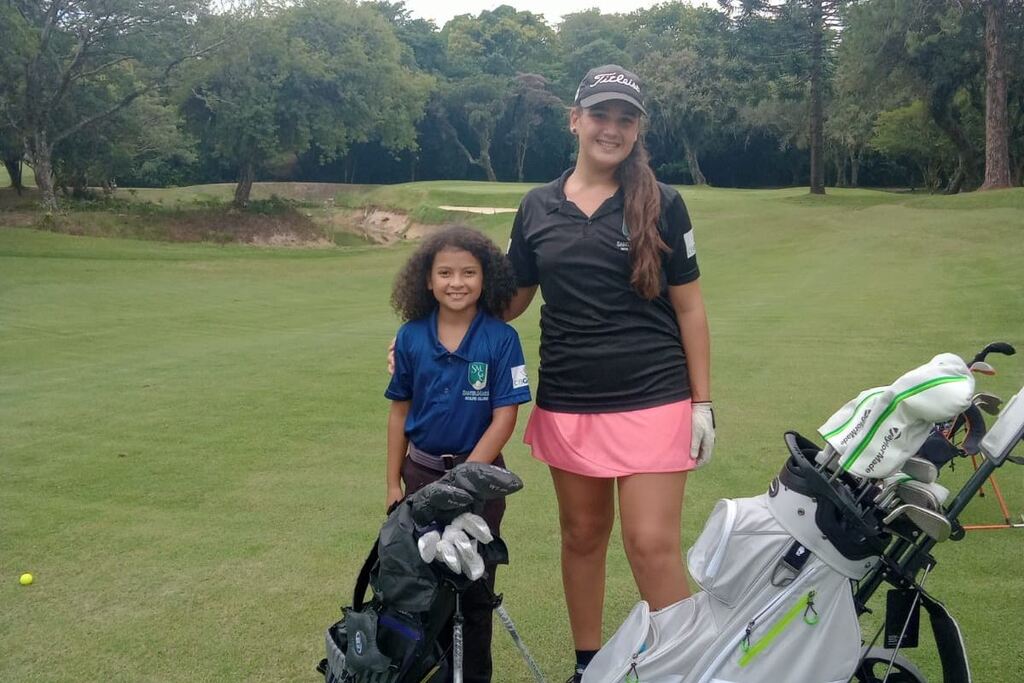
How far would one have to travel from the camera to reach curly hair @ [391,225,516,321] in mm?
2980

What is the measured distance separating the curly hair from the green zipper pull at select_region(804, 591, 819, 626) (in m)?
1.30

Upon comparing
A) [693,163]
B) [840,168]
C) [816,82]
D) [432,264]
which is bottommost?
[432,264]

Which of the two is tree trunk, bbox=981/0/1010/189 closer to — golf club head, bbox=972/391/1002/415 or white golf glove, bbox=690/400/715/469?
white golf glove, bbox=690/400/715/469

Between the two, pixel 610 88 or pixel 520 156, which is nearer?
pixel 610 88

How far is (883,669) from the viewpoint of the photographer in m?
2.58

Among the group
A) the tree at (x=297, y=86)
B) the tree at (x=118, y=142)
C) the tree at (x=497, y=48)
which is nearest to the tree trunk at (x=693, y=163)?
the tree at (x=497, y=48)

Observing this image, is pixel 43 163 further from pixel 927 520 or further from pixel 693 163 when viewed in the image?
pixel 693 163

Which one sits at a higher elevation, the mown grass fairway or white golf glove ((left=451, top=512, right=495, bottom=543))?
white golf glove ((left=451, top=512, right=495, bottom=543))

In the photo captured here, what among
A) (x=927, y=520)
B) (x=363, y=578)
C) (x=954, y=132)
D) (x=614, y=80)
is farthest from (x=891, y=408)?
(x=954, y=132)

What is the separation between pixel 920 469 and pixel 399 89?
1400 inches

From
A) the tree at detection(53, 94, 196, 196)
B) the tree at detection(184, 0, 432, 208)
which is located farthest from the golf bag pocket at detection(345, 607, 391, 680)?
the tree at detection(53, 94, 196, 196)

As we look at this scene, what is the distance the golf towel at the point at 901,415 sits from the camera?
1.96 meters

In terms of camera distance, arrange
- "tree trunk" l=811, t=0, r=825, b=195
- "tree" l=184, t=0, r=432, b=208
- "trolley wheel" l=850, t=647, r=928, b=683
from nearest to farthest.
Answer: "trolley wheel" l=850, t=647, r=928, b=683, "tree" l=184, t=0, r=432, b=208, "tree trunk" l=811, t=0, r=825, b=195

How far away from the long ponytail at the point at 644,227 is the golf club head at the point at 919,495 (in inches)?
36.9
